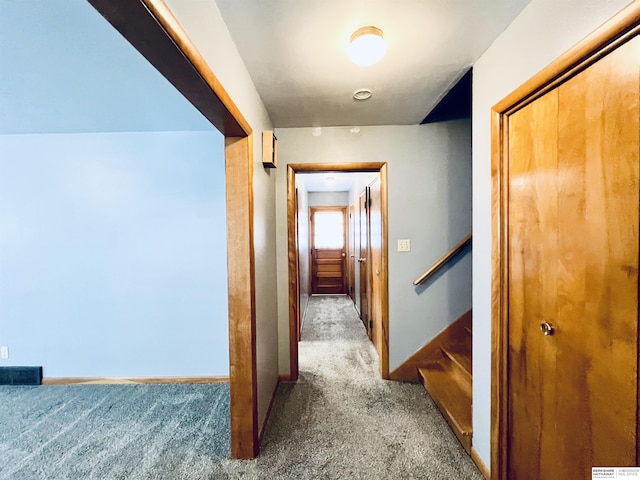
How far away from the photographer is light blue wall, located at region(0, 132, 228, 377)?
2.39m

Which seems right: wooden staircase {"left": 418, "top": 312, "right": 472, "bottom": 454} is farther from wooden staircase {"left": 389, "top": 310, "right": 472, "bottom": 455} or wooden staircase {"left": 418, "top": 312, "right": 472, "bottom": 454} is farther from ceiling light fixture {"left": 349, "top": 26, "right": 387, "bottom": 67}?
ceiling light fixture {"left": 349, "top": 26, "right": 387, "bottom": 67}

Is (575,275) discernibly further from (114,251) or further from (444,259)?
(114,251)

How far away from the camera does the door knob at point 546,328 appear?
1045 mm

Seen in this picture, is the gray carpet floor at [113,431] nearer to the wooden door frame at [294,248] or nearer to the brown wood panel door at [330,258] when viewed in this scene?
the wooden door frame at [294,248]

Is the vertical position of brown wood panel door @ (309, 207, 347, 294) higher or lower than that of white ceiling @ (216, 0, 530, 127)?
lower

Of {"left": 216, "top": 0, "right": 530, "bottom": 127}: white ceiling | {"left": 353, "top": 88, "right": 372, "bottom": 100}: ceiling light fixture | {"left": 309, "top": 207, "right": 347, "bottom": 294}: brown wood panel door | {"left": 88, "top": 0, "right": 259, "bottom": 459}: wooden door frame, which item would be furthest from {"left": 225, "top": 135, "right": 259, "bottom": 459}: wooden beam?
{"left": 309, "top": 207, "right": 347, "bottom": 294}: brown wood panel door

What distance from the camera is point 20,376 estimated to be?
2387mm

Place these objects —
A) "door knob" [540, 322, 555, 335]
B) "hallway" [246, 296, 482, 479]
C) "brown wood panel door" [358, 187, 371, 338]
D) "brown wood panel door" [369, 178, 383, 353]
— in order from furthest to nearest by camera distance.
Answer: "brown wood panel door" [358, 187, 371, 338], "brown wood panel door" [369, 178, 383, 353], "hallway" [246, 296, 482, 479], "door knob" [540, 322, 555, 335]

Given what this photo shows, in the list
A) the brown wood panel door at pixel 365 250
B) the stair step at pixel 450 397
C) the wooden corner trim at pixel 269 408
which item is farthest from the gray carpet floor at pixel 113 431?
the brown wood panel door at pixel 365 250

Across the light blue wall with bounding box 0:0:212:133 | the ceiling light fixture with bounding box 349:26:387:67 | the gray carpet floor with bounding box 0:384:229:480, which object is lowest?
the gray carpet floor with bounding box 0:384:229:480

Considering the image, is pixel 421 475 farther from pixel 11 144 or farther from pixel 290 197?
pixel 11 144

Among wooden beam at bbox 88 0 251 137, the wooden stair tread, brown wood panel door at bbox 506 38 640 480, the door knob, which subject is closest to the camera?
wooden beam at bbox 88 0 251 137

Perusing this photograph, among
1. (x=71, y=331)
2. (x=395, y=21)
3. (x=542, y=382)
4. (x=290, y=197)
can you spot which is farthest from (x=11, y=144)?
(x=542, y=382)

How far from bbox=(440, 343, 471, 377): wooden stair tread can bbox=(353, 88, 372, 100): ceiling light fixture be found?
2051 millimetres
